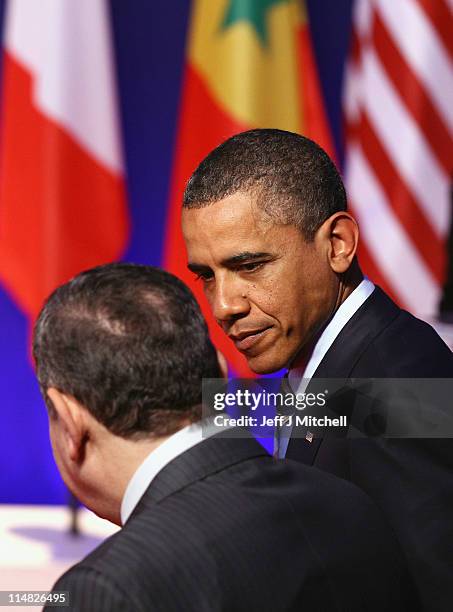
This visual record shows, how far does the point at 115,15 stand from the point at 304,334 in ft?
A: 10.8

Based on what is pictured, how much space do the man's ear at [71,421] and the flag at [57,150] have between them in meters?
2.61

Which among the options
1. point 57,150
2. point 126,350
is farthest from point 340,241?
point 57,150

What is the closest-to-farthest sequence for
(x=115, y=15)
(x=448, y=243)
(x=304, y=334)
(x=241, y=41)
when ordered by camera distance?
(x=304, y=334) < (x=448, y=243) < (x=241, y=41) < (x=115, y=15)

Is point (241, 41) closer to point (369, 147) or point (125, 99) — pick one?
point (369, 147)

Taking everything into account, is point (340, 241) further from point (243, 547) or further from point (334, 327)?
point (243, 547)

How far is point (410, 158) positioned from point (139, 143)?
142 centimetres

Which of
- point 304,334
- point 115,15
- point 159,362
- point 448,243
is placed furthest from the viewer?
point 115,15

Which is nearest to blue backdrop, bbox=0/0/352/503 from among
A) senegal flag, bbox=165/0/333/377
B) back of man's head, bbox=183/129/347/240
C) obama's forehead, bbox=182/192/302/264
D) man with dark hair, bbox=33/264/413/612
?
senegal flag, bbox=165/0/333/377

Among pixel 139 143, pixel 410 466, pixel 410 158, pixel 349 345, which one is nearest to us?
pixel 410 466

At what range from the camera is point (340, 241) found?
1.47 m

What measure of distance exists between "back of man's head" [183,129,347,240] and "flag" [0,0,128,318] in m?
2.21

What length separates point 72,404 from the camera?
3.31 ft

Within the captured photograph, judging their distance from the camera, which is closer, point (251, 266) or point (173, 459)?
point (173, 459)

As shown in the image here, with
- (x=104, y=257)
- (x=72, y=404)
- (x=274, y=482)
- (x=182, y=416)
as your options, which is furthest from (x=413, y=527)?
(x=104, y=257)
